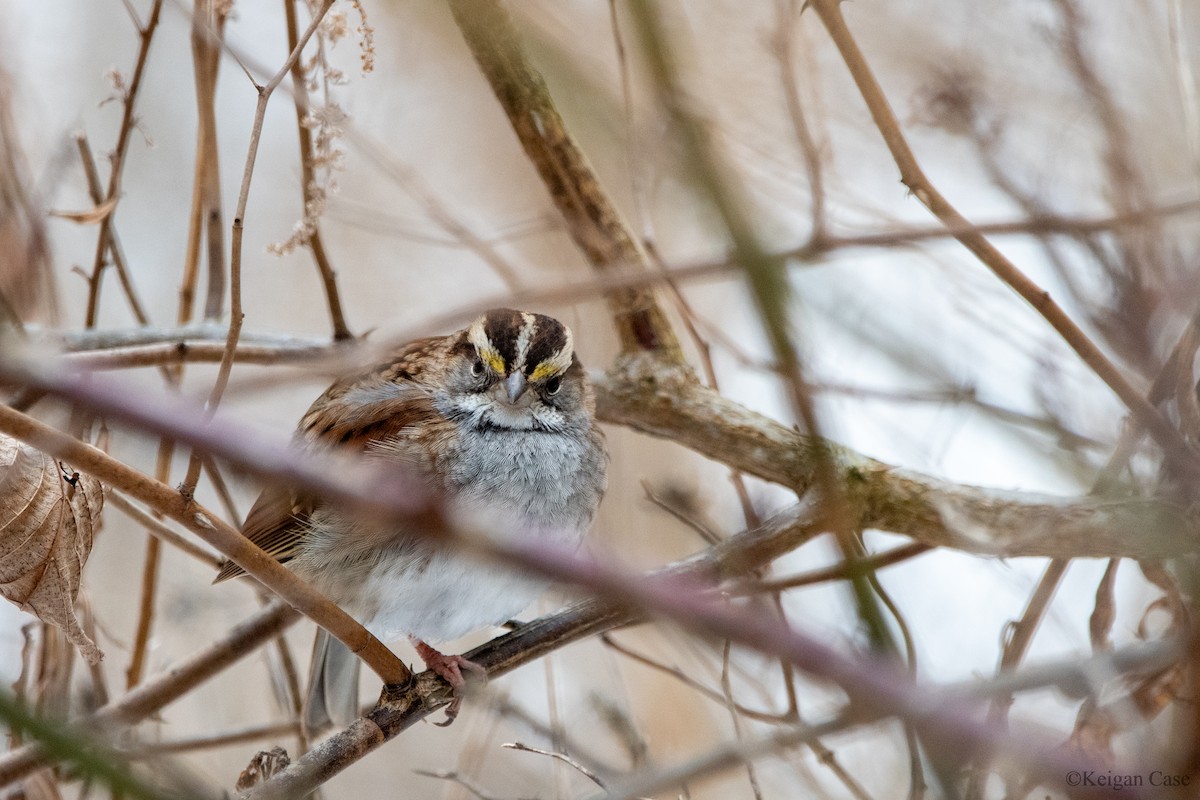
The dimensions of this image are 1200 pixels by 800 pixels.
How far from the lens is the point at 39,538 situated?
8.46 feet

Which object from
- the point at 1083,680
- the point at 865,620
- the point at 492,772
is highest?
the point at 492,772

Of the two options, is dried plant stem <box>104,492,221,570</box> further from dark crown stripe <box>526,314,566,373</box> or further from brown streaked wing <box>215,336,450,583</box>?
dark crown stripe <box>526,314,566,373</box>

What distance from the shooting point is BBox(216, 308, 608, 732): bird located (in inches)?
145

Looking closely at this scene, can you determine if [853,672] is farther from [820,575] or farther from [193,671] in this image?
[193,671]

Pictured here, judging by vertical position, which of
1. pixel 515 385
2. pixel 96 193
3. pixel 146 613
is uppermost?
pixel 96 193

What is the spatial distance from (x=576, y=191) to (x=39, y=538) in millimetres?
2257

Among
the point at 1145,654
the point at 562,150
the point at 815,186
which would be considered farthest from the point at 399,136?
the point at 1145,654

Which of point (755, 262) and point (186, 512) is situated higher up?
point (186, 512)

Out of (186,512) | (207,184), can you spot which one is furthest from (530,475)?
(186,512)

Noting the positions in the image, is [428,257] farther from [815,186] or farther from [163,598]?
[815,186]

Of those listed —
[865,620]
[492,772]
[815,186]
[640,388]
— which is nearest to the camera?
[865,620]

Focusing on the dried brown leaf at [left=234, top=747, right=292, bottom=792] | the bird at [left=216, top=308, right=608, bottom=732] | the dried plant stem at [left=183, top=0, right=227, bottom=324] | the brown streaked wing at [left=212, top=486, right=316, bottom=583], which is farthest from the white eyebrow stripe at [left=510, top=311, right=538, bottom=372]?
the dried brown leaf at [left=234, top=747, right=292, bottom=792]

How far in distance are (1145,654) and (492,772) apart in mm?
4516

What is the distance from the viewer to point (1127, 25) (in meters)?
3.71
